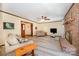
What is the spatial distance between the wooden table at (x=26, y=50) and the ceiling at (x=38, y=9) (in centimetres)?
65

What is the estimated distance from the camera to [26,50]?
196cm

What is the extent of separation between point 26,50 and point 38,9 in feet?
2.99

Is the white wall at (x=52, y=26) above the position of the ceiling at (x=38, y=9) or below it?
below

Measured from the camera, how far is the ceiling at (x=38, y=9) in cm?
192

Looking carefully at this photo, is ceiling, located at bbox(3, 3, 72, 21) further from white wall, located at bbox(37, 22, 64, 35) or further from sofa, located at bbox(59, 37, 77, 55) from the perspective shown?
sofa, located at bbox(59, 37, 77, 55)

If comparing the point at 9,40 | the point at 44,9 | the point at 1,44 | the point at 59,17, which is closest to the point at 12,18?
the point at 9,40

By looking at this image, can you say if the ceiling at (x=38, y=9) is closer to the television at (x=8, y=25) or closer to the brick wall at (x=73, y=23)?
the brick wall at (x=73, y=23)

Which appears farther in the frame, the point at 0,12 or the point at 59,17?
the point at 59,17

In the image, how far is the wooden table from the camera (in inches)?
74.6

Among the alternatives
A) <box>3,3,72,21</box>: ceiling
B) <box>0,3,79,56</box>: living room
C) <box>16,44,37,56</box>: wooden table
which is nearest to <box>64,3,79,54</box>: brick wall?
<box>0,3,79,56</box>: living room

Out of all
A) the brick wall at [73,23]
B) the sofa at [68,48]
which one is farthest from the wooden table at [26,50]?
the brick wall at [73,23]

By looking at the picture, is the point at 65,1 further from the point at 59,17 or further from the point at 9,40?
the point at 9,40

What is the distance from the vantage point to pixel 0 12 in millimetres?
1874

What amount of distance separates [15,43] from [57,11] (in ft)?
3.66
